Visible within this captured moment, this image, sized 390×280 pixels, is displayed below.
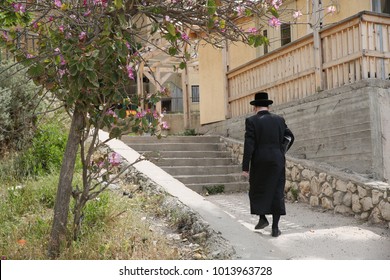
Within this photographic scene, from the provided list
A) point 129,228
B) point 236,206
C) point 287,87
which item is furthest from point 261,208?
point 287,87

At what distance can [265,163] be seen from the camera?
5.29 meters

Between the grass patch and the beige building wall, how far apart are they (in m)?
5.96

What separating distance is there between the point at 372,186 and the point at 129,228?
3.38m

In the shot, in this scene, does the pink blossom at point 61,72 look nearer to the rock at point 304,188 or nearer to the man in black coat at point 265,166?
the man in black coat at point 265,166

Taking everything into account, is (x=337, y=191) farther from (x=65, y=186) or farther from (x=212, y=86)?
(x=212, y=86)

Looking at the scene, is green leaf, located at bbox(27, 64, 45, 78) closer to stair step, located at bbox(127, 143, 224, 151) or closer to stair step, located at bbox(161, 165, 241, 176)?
stair step, located at bbox(161, 165, 241, 176)

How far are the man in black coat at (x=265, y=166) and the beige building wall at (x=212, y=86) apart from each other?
17.6ft

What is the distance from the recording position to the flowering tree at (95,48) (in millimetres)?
3451

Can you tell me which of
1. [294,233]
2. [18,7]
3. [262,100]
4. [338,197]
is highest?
[18,7]

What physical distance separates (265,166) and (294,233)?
89 centimetres

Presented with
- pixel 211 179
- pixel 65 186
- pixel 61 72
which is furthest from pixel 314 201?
pixel 61 72

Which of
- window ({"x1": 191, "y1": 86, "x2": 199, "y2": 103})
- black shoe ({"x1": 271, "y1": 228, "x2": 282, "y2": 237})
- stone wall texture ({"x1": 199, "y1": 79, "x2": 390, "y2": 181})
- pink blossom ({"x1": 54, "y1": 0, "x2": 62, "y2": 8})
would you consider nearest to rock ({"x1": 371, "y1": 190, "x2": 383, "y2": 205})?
stone wall texture ({"x1": 199, "y1": 79, "x2": 390, "y2": 181})

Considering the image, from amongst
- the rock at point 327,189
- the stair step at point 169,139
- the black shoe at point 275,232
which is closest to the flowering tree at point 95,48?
the black shoe at point 275,232

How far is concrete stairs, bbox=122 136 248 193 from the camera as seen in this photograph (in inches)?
339
